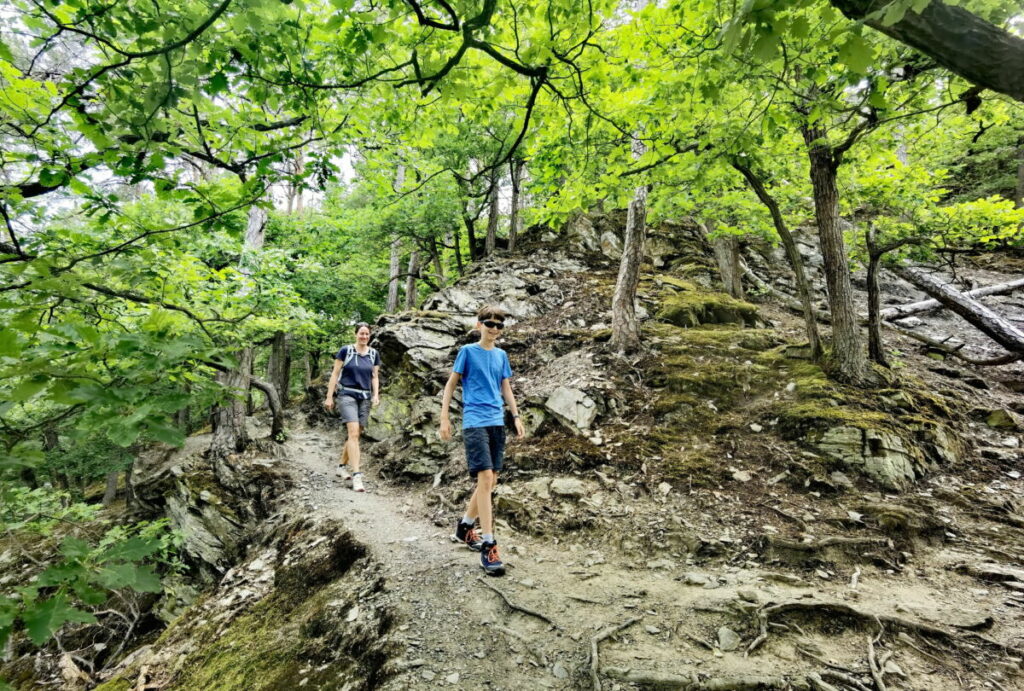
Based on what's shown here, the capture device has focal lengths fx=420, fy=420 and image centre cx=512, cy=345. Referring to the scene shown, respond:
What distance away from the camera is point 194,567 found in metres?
7.16

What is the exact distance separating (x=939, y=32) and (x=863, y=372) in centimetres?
585

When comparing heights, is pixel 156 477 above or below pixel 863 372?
below

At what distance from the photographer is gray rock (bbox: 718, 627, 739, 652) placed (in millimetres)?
2846

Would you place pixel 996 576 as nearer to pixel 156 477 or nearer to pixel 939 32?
pixel 939 32

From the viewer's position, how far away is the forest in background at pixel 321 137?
176cm

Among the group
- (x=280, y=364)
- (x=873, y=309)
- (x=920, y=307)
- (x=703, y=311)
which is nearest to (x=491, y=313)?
(x=873, y=309)

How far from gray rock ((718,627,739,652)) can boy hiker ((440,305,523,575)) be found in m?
1.82

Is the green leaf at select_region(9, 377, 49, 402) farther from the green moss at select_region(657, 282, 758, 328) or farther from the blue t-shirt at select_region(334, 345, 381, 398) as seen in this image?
the green moss at select_region(657, 282, 758, 328)

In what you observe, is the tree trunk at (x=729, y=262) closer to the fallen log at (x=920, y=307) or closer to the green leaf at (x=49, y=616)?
the fallen log at (x=920, y=307)

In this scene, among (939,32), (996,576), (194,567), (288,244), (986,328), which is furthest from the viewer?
(288,244)

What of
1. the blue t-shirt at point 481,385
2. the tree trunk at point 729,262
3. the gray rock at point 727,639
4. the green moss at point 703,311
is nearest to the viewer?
the gray rock at point 727,639

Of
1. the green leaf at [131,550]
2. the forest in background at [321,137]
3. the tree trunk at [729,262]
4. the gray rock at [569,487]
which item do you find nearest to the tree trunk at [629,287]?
the forest in background at [321,137]

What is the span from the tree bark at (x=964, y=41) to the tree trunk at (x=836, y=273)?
17.3 feet

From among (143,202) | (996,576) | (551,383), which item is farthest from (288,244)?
(996,576)
